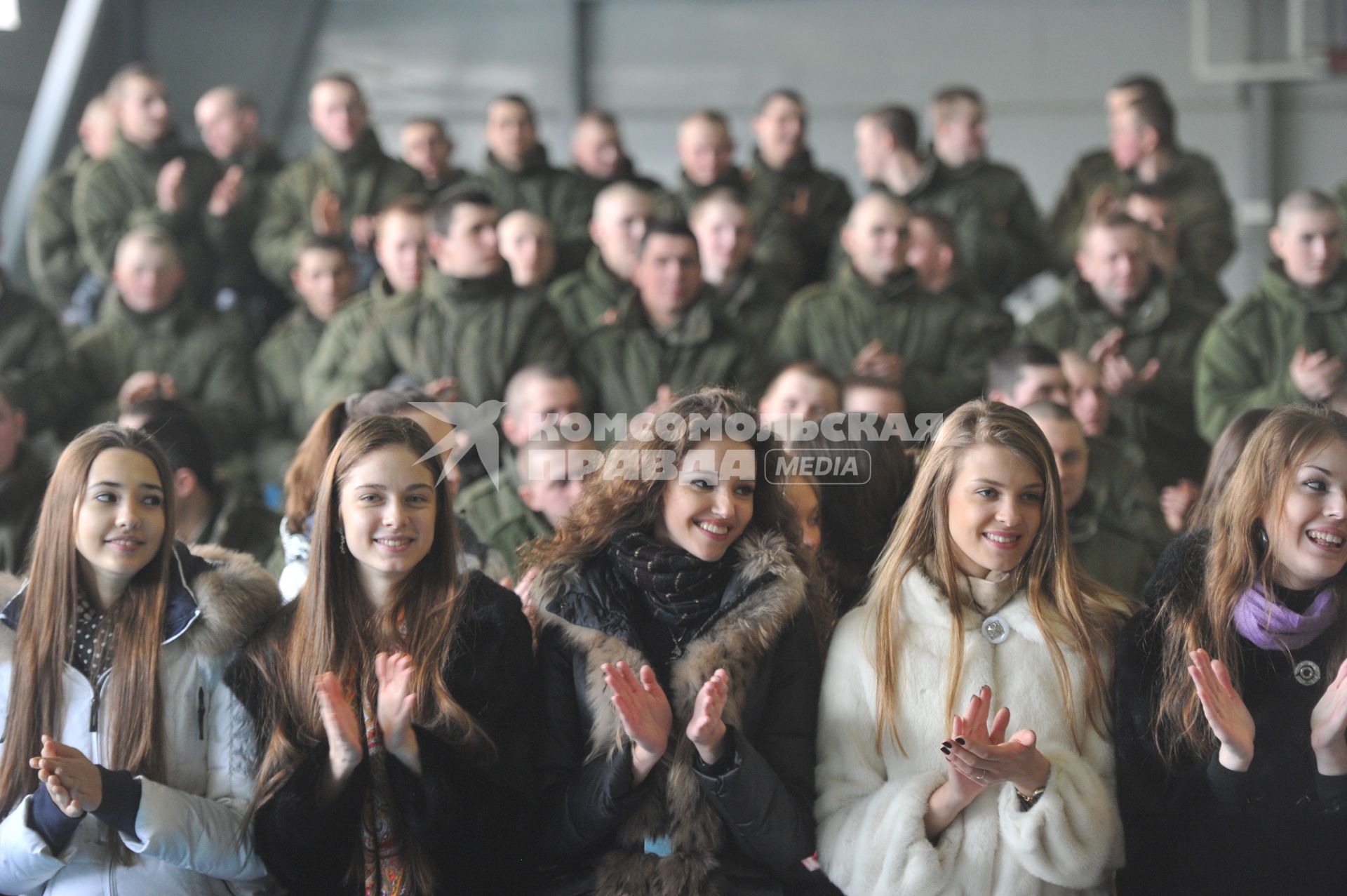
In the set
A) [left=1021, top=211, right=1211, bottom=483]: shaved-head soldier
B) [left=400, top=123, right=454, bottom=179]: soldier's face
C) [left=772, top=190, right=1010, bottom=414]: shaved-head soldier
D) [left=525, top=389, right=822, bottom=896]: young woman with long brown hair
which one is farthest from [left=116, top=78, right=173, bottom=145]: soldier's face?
[left=525, top=389, right=822, bottom=896]: young woman with long brown hair

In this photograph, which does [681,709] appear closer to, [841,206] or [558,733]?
[558,733]

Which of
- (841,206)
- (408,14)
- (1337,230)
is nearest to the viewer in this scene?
(1337,230)

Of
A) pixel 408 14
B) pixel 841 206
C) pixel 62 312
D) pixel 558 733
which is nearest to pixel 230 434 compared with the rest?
pixel 62 312

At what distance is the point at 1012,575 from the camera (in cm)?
281

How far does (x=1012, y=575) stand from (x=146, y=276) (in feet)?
14.7

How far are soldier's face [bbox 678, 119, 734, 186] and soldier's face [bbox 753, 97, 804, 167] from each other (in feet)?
0.76

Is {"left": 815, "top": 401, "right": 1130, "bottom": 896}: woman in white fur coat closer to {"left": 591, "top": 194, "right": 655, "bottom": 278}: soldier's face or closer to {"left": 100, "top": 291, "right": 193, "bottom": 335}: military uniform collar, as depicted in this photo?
{"left": 591, "top": 194, "right": 655, "bottom": 278}: soldier's face

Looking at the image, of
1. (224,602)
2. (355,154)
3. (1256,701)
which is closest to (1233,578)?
(1256,701)

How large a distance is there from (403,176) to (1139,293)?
3.55m

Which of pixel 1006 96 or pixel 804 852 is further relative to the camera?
pixel 1006 96

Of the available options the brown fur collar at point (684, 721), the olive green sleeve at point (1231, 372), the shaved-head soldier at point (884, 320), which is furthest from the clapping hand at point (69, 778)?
the olive green sleeve at point (1231, 372)

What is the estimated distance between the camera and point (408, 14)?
10750mm

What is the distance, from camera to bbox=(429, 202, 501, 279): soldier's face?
18.8ft

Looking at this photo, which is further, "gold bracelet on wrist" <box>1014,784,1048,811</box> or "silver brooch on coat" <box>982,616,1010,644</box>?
"silver brooch on coat" <box>982,616,1010,644</box>
